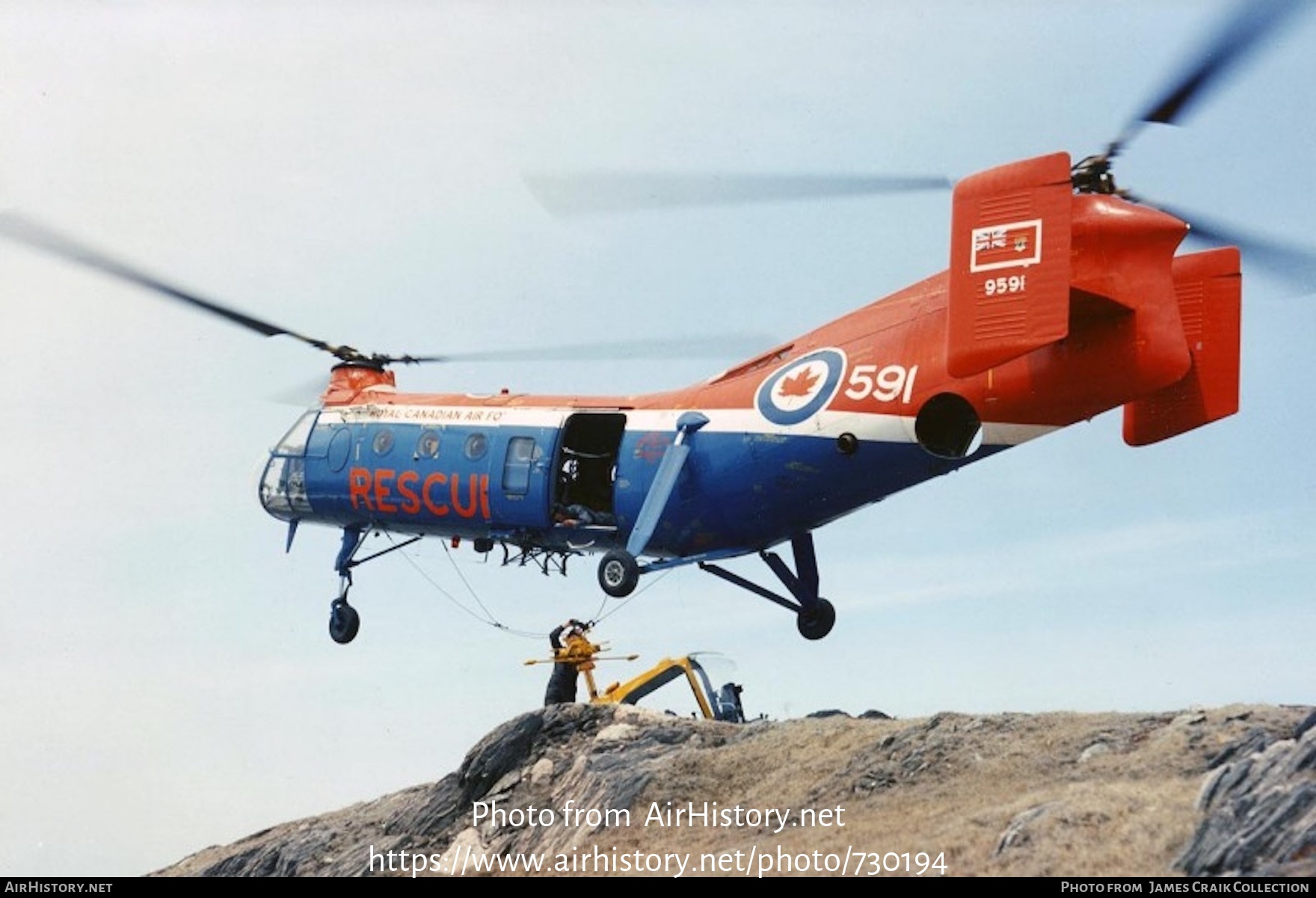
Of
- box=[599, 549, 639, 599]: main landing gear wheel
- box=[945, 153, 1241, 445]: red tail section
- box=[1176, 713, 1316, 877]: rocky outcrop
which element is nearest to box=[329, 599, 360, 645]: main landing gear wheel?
box=[599, 549, 639, 599]: main landing gear wheel

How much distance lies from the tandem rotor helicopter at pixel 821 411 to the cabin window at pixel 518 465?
0.04 metres

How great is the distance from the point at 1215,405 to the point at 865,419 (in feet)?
13.7

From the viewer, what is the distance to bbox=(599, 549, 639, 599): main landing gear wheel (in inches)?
834

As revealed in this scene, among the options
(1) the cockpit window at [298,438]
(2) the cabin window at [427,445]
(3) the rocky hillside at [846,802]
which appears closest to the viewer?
(3) the rocky hillside at [846,802]

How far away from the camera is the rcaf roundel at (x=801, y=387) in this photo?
768 inches

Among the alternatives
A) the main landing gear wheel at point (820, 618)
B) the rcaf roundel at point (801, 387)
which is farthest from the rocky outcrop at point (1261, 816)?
the main landing gear wheel at point (820, 618)

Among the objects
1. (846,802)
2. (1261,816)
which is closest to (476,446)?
(846,802)

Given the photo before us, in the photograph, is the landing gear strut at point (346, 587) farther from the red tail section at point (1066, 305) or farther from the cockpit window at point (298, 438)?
the red tail section at point (1066, 305)

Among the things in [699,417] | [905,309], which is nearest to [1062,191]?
[905,309]

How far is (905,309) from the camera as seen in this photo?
18.9m

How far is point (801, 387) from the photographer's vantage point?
1984cm

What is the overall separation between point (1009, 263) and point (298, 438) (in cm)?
1373

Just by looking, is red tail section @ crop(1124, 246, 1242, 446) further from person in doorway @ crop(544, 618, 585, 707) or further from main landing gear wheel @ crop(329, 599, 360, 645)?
main landing gear wheel @ crop(329, 599, 360, 645)
